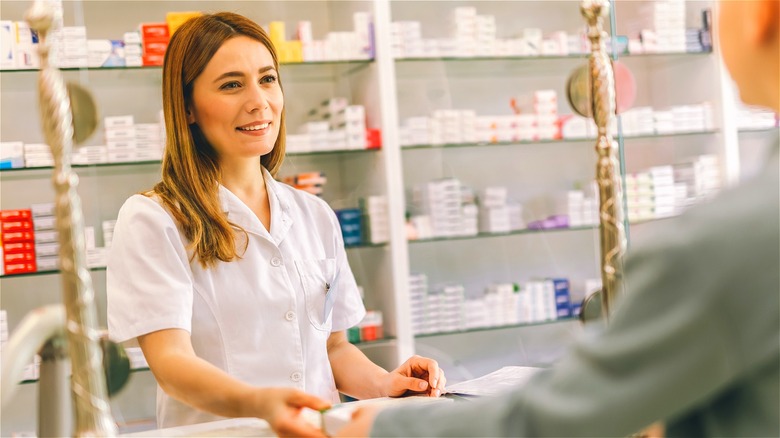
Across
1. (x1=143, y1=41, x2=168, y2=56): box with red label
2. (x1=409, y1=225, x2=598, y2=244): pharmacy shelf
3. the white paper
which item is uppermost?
(x1=143, y1=41, x2=168, y2=56): box with red label

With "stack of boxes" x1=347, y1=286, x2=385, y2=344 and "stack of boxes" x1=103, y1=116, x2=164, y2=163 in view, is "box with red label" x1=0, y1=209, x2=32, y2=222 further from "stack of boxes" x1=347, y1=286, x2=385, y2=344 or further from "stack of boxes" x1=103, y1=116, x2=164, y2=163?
"stack of boxes" x1=347, y1=286, x2=385, y2=344

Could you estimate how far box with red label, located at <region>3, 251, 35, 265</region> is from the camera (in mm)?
3242

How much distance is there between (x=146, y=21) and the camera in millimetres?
3350

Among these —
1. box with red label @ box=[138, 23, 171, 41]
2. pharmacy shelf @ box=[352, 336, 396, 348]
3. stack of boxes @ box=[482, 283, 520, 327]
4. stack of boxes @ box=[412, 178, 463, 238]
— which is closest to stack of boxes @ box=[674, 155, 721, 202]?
stack of boxes @ box=[482, 283, 520, 327]

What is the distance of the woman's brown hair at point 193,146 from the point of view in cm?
172

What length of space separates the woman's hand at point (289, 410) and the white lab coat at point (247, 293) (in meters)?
0.38

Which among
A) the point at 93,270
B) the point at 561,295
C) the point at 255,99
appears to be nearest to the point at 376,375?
the point at 255,99

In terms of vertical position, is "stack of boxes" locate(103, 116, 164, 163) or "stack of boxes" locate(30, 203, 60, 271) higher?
"stack of boxes" locate(103, 116, 164, 163)

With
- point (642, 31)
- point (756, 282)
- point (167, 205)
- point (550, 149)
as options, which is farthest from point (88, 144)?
point (756, 282)

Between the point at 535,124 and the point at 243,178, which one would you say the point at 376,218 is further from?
the point at 243,178

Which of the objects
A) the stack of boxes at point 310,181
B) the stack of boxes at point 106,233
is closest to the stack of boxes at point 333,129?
the stack of boxes at point 310,181

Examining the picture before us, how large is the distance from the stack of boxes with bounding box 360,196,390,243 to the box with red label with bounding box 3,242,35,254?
1338mm

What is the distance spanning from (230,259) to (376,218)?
6.84 feet

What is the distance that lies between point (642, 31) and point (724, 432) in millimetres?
3826
